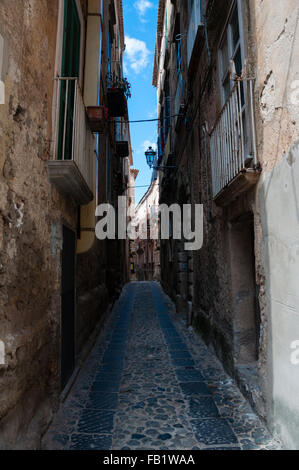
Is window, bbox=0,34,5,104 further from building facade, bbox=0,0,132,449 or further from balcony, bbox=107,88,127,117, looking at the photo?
balcony, bbox=107,88,127,117

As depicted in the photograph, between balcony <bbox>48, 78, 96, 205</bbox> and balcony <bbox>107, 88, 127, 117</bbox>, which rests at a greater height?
balcony <bbox>107, 88, 127, 117</bbox>

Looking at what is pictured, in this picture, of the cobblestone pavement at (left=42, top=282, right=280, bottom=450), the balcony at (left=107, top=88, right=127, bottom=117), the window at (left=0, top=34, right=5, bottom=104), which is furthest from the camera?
the balcony at (left=107, top=88, right=127, bottom=117)

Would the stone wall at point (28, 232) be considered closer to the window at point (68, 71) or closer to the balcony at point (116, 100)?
the window at point (68, 71)

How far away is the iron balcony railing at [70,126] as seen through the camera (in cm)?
330

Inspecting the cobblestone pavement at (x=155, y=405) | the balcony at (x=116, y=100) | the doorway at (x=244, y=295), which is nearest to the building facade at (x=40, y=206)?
the cobblestone pavement at (x=155, y=405)

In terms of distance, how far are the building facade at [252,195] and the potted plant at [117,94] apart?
2973 mm

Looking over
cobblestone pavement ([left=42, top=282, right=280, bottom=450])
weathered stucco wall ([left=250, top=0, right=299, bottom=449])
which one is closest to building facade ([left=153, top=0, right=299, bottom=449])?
weathered stucco wall ([left=250, top=0, right=299, bottom=449])

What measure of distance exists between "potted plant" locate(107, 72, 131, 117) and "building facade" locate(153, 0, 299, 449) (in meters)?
2.97

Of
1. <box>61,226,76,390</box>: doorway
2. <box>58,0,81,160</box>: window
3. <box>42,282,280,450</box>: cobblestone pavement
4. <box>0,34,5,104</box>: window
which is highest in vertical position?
<box>58,0,81,160</box>: window

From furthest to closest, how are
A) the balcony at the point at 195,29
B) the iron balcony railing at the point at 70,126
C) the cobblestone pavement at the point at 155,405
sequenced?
the balcony at the point at 195,29 < the iron balcony railing at the point at 70,126 < the cobblestone pavement at the point at 155,405

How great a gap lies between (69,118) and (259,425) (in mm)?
3648

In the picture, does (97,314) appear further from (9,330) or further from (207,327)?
(9,330)

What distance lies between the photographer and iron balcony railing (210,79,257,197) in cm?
320
